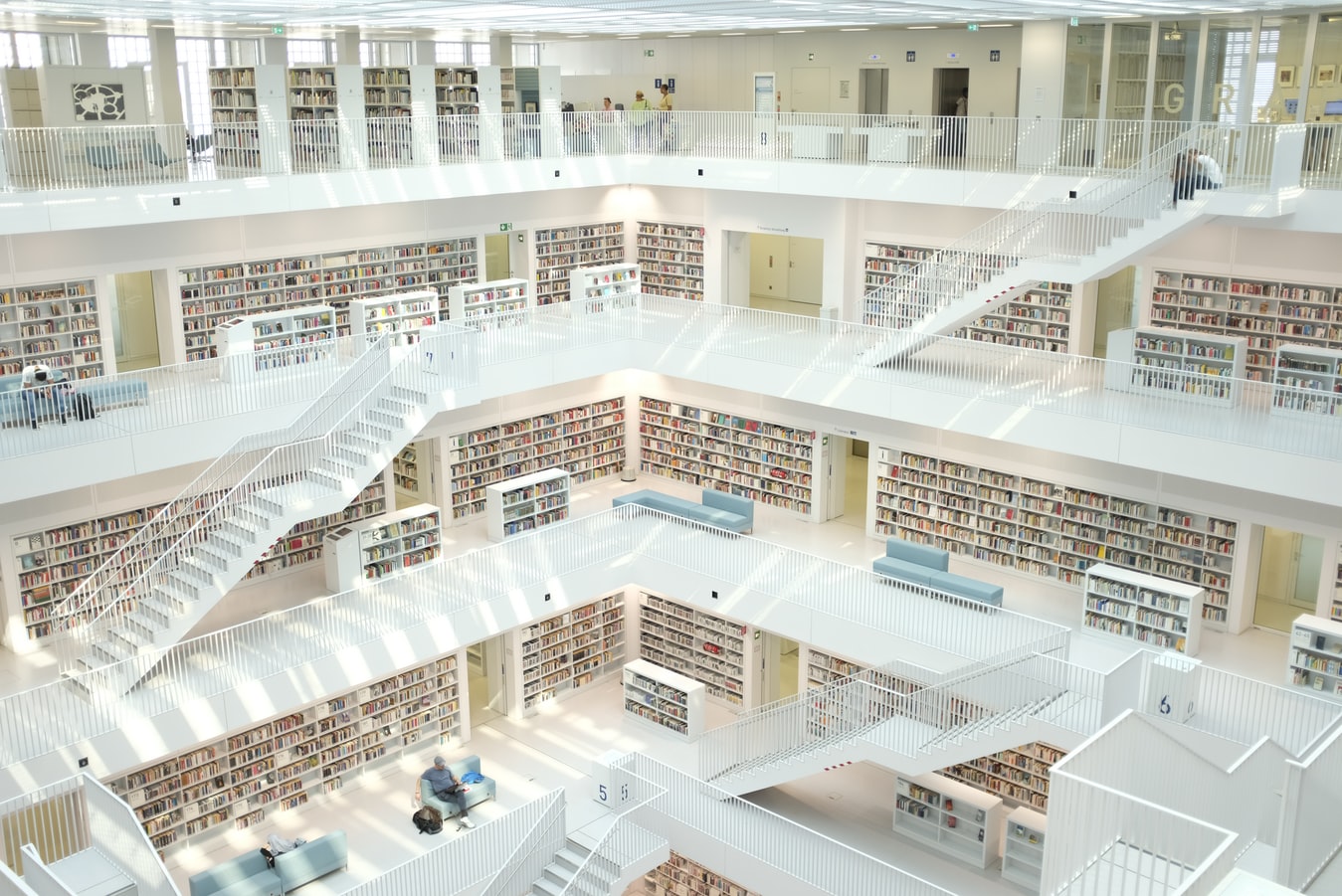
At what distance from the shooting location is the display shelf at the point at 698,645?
1942 centimetres

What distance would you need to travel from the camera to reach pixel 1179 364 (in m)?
16.5

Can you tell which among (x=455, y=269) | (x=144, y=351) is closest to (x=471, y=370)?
(x=455, y=269)

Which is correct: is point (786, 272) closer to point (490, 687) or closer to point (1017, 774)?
point (490, 687)

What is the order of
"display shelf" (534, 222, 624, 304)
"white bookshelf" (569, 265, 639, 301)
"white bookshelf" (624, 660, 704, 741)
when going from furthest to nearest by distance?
"display shelf" (534, 222, 624, 304)
"white bookshelf" (569, 265, 639, 301)
"white bookshelf" (624, 660, 704, 741)

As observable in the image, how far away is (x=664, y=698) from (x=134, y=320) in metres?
10.5

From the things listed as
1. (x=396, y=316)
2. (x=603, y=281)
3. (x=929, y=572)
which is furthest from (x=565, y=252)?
(x=929, y=572)

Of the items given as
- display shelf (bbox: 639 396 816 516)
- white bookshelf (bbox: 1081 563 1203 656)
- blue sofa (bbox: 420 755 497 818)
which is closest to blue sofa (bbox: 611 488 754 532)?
display shelf (bbox: 639 396 816 516)

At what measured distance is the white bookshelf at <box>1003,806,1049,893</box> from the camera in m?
15.5

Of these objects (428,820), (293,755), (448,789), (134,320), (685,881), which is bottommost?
(685,881)

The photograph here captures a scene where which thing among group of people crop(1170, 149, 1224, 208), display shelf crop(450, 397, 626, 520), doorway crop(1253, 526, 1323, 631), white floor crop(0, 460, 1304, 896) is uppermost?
group of people crop(1170, 149, 1224, 208)

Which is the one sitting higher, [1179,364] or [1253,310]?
[1253,310]

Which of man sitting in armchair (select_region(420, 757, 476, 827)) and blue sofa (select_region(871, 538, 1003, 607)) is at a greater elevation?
blue sofa (select_region(871, 538, 1003, 607))

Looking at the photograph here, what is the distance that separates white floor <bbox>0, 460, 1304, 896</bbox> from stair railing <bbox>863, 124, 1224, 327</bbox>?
4.06 meters

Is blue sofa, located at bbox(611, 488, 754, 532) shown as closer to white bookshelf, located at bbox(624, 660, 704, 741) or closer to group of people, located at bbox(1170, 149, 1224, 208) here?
white bookshelf, located at bbox(624, 660, 704, 741)
